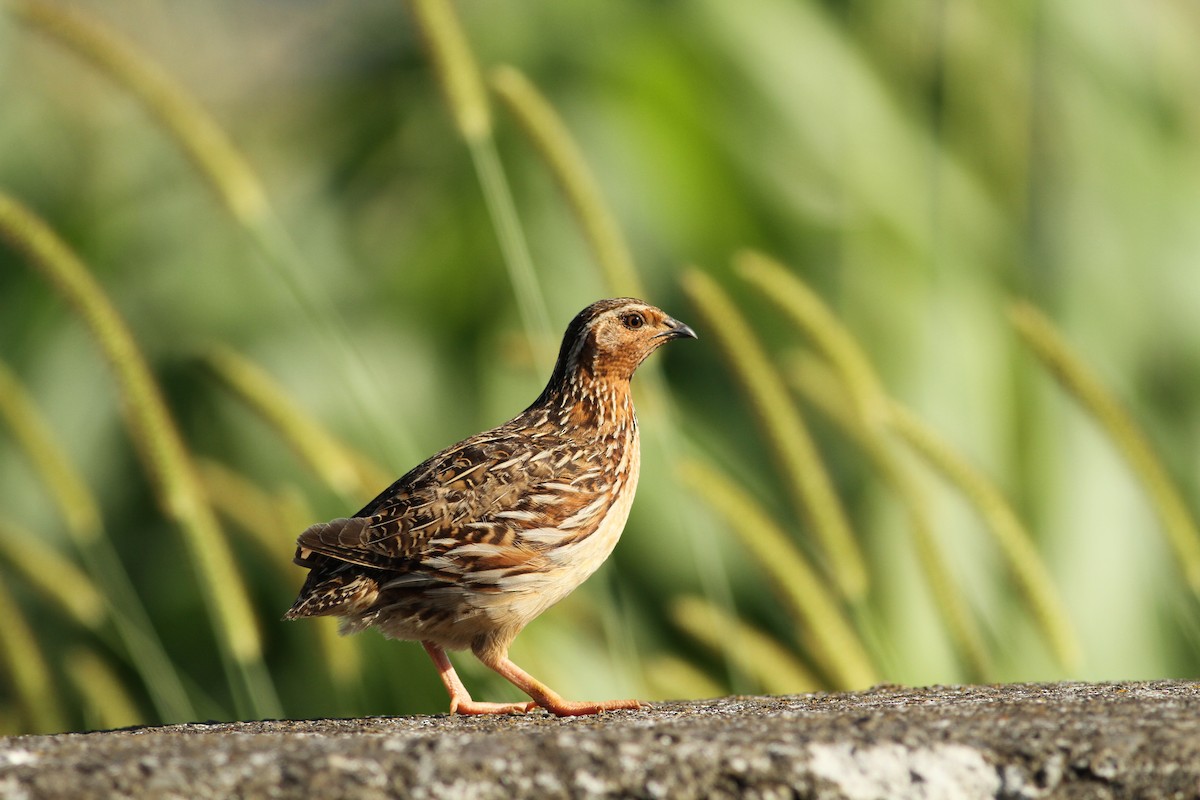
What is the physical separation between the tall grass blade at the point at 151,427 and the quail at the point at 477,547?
1.53 feet

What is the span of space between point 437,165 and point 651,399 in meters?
2.63

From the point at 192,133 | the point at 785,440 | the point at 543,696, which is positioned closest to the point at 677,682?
the point at 785,440

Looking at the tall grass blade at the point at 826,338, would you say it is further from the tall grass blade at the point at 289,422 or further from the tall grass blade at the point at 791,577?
the tall grass blade at the point at 289,422

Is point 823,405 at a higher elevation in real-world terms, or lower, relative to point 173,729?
higher

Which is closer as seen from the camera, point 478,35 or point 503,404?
point 503,404

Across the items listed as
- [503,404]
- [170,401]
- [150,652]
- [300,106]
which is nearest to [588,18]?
[300,106]

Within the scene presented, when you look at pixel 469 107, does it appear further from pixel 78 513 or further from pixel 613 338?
pixel 78 513

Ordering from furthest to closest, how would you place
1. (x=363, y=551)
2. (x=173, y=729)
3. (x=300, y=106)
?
(x=300, y=106)
(x=363, y=551)
(x=173, y=729)

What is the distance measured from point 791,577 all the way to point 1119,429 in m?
0.96

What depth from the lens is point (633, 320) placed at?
3.98 metres

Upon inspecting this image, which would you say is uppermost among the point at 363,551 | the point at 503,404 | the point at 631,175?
the point at 631,175

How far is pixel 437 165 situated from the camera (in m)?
6.69

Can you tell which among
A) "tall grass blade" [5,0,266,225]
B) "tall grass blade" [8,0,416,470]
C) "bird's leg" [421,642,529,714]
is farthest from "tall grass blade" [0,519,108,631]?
"bird's leg" [421,642,529,714]

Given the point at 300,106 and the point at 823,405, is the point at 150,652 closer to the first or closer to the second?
the point at 823,405
